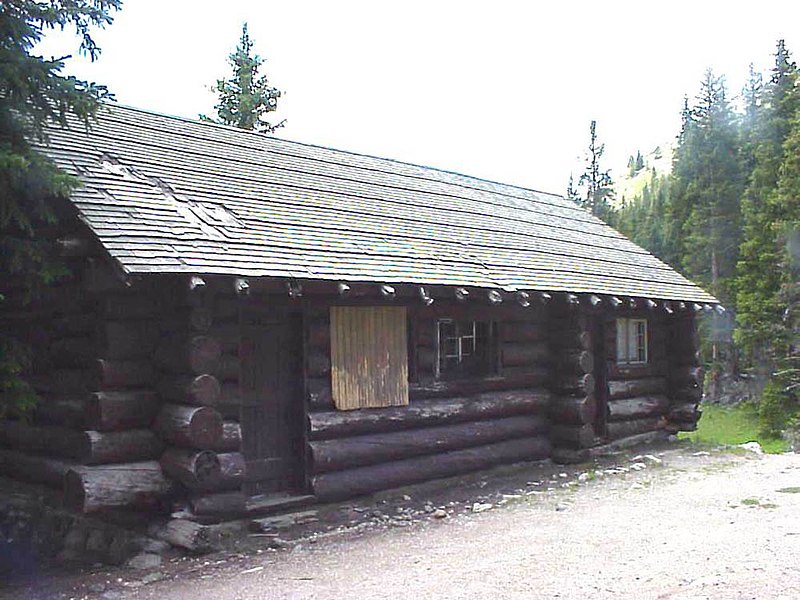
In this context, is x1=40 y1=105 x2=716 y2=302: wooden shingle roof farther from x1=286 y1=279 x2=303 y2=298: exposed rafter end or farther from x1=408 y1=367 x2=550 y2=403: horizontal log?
x1=408 y1=367 x2=550 y2=403: horizontal log

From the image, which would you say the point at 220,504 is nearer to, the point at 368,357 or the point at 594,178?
the point at 368,357

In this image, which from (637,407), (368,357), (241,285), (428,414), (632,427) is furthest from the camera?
(637,407)

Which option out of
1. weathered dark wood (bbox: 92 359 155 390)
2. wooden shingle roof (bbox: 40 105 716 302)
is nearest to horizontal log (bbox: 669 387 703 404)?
wooden shingle roof (bbox: 40 105 716 302)

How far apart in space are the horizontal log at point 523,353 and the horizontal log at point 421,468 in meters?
1.27

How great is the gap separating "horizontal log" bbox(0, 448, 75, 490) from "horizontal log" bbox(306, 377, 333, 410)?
107 inches

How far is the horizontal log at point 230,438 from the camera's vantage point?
8.48m

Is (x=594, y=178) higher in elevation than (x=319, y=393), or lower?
higher

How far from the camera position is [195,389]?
8.12m

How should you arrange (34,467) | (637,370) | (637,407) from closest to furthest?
1. (34,467)
2. (637,407)
3. (637,370)

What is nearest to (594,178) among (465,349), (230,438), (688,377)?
(688,377)

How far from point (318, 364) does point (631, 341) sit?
8.73 m

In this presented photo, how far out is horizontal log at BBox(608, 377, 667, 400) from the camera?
605 inches

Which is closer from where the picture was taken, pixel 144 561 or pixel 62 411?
pixel 144 561

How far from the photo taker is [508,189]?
19531 millimetres
